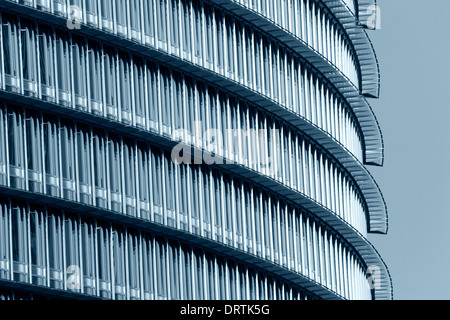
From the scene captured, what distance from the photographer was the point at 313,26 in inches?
2697

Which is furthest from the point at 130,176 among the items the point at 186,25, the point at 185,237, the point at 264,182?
the point at 264,182

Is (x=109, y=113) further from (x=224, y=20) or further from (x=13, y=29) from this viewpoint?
(x=224, y=20)

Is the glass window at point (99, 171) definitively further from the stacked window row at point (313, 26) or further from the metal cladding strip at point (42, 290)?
the stacked window row at point (313, 26)

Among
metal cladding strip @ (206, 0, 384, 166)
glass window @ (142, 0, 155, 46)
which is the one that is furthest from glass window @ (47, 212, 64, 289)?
metal cladding strip @ (206, 0, 384, 166)

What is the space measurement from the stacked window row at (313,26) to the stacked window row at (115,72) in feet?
3.86

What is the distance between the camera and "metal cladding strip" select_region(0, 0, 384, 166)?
52.6 m

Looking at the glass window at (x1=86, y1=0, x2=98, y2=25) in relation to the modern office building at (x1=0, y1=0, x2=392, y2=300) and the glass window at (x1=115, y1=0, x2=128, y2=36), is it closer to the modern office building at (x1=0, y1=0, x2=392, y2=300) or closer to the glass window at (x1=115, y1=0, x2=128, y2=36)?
the modern office building at (x1=0, y1=0, x2=392, y2=300)

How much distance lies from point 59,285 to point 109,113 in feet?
23.0

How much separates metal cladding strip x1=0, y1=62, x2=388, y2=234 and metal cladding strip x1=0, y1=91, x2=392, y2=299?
A: 35 mm

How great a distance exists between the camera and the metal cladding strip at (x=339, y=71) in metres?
62.6

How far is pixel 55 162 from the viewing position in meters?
52.2

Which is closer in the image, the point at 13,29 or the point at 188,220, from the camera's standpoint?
the point at 13,29
